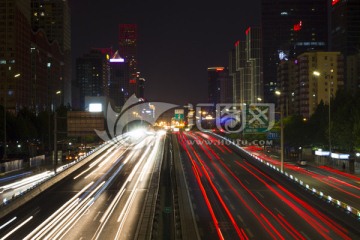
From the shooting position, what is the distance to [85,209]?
37.1 metres

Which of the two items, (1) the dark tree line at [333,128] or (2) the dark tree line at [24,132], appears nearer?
(1) the dark tree line at [333,128]

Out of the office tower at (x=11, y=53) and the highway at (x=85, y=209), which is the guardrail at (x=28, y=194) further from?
the office tower at (x=11, y=53)

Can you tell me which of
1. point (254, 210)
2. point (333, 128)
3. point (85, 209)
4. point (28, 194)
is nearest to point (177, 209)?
point (254, 210)

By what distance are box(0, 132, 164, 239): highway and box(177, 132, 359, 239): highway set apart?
192 inches

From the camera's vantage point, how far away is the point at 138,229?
95.5ft

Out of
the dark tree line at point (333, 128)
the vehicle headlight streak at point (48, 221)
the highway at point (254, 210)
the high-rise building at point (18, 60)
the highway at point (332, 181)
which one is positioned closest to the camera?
the vehicle headlight streak at point (48, 221)

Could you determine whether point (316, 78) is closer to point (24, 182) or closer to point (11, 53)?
point (11, 53)

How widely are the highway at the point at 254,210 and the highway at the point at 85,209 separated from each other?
488 cm

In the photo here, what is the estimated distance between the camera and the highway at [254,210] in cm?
2884

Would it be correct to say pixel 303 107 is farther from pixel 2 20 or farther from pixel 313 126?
pixel 2 20

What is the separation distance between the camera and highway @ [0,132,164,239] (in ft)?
95.4

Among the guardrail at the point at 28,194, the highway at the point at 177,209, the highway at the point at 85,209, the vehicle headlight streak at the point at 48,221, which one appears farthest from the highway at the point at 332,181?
the guardrail at the point at 28,194

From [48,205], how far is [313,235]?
20701 millimetres

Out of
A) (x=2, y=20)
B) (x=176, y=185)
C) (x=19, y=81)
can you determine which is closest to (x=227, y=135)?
(x=19, y=81)
